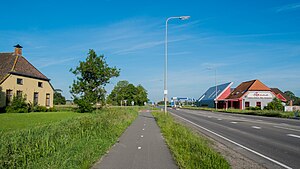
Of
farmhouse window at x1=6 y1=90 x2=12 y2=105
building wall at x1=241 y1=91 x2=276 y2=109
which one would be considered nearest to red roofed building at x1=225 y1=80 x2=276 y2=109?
building wall at x1=241 y1=91 x2=276 y2=109

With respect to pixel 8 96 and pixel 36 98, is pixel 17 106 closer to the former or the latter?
pixel 8 96

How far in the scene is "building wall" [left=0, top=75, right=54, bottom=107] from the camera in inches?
1404

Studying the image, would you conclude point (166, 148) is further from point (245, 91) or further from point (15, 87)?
point (245, 91)

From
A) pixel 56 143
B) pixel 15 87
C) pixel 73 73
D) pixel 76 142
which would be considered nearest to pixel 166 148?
pixel 76 142

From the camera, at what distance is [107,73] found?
44.9 metres

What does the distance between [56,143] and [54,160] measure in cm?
259

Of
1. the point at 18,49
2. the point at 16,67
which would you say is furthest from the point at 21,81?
the point at 18,49

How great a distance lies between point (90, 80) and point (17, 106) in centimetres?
1251

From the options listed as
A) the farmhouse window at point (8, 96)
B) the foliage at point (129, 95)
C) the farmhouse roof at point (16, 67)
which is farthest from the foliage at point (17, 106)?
the foliage at point (129, 95)

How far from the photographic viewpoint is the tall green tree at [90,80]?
43438mm

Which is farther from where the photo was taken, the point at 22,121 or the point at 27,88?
the point at 27,88

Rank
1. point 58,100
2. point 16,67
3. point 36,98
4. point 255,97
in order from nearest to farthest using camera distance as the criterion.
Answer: point 16,67 < point 36,98 < point 255,97 < point 58,100

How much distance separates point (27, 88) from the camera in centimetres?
4069

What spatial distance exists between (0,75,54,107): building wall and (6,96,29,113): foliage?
42.2 inches
